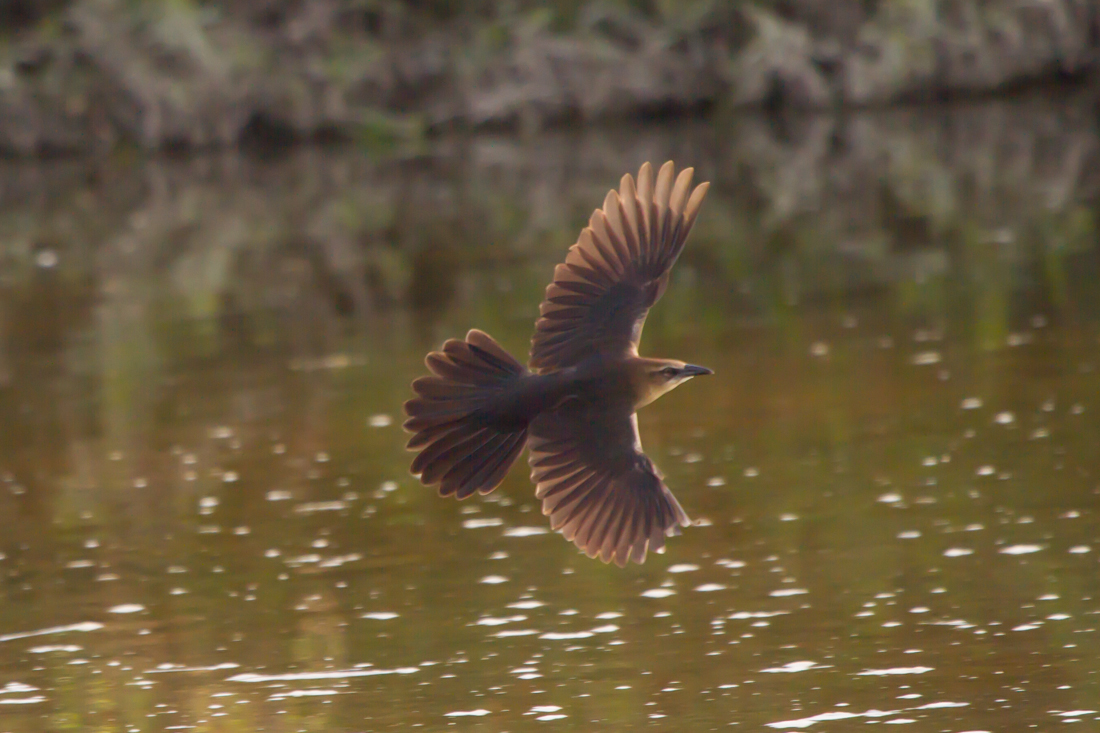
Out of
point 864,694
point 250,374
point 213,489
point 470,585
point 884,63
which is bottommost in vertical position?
point 864,694

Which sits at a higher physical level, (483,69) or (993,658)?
(483,69)

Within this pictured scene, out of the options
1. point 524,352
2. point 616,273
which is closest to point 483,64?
point 524,352

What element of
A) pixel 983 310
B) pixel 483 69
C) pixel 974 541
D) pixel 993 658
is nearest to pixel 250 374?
pixel 983 310

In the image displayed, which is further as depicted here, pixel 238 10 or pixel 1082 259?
pixel 238 10

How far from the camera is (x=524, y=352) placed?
1147cm

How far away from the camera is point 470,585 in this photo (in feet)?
24.7

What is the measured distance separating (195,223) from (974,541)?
12.2m

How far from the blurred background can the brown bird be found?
99 centimetres

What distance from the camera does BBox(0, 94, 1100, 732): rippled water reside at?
21.0 ft

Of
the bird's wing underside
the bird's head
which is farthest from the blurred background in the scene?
the bird's head

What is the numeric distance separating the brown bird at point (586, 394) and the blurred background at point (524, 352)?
0.99 meters

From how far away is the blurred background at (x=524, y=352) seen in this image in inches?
260

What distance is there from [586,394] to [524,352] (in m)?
6.22

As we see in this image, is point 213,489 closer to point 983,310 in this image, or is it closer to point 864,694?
point 864,694
